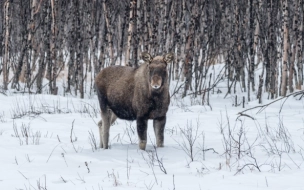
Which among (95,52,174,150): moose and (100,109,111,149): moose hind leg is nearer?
(95,52,174,150): moose

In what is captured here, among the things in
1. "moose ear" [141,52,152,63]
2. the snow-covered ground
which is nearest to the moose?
"moose ear" [141,52,152,63]

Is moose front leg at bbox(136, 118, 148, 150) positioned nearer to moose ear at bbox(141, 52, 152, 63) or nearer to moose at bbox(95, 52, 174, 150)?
moose at bbox(95, 52, 174, 150)

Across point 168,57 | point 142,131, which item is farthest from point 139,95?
point 168,57

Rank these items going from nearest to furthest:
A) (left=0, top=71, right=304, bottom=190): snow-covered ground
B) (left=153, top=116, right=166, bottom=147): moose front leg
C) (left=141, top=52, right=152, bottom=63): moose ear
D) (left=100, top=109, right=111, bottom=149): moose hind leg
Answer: (left=0, top=71, right=304, bottom=190): snow-covered ground, (left=141, top=52, right=152, bottom=63): moose ear, (left=153, top=116, right=166, bottom=147): moose front leg, (left=100, top=109, right=111, bottom=149): moose hind leg

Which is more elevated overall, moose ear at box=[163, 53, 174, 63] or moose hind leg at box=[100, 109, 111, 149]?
moose ear at box=[163, 53, 174, 63]

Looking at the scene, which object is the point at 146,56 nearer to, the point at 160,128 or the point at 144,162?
the point at 160,128

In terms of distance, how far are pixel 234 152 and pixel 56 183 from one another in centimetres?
256

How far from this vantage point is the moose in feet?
23.2

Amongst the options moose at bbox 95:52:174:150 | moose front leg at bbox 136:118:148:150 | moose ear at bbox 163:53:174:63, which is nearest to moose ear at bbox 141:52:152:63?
moose at bbox 95:52:174:150

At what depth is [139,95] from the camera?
721 centimetres

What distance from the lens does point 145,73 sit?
7.36 meters

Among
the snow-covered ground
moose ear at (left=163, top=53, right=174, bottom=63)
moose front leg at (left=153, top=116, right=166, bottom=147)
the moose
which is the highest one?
moose ear at (left=163, top=53, right=174, bottom=63)

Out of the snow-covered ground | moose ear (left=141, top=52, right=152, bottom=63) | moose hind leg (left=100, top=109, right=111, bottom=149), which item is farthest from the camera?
moose hind leg (left=100, top=109, right=111, bottom=149)

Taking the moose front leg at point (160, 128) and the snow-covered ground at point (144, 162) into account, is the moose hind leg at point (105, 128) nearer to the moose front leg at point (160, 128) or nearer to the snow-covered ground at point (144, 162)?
the snow-covered ground at point (144, 162)
